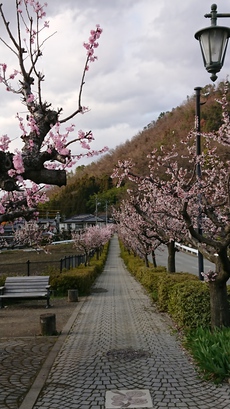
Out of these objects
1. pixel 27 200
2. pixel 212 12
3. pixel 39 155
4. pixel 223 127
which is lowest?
pixel 27 200

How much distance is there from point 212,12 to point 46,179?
274 centimetres

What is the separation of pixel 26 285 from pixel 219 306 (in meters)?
7.28

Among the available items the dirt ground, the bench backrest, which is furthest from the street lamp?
the bench backrest

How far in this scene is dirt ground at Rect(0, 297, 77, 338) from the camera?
8980 millimetres

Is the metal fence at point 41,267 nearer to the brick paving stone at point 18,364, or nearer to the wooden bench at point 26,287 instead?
the wooden bench at point 26,287

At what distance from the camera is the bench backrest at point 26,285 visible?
1242 centimetres

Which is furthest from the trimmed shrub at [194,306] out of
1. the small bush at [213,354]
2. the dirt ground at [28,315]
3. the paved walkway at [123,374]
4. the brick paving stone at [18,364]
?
the dirt ground at [28,315]

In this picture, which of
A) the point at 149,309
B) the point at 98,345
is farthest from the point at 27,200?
the point at 149,309

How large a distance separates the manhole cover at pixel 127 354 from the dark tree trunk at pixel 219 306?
1305 mm

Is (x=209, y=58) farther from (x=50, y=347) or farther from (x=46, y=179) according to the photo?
(x=50, y=347)

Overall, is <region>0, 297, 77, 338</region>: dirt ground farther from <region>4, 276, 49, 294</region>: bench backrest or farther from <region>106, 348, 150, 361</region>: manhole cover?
<region>106, 348, 150, 361</region>: manhole cover

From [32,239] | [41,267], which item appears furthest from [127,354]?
[41,267]

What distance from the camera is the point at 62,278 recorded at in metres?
15.1

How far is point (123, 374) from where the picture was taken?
19.0ft
